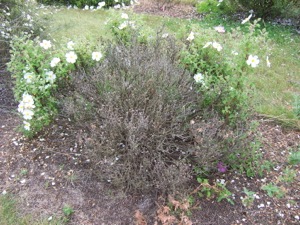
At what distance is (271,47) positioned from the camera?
5.61 m

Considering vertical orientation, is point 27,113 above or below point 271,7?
above

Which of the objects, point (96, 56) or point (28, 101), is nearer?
point (28, 101)

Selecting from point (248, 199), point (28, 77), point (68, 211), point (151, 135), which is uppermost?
point (28, 77)

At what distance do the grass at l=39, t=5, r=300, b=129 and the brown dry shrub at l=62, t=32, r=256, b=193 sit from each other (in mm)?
618

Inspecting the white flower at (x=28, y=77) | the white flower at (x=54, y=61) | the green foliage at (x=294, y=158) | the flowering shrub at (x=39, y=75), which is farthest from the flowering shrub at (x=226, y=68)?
the white flower at (x=28, y=77)

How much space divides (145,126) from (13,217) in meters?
1.26

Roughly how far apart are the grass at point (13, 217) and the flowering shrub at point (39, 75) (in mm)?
638

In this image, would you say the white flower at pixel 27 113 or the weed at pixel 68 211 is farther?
the white flower at pixel 27 113

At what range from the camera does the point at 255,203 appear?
2510 mm

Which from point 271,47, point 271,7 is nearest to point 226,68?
point 271,47

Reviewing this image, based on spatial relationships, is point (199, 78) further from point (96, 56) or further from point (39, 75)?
point (39, 75)

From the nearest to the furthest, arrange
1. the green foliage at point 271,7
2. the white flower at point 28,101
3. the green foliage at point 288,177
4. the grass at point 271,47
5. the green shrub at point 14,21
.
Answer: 1. the green foliage at point 288,177
2. the white flower at point 28,101
3. the grass at point 271,47
4. the green shrub at point 14,21
5. the green foliage at point 271,7

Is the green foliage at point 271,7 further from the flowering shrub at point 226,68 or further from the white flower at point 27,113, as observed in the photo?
the white flower at point 27,113

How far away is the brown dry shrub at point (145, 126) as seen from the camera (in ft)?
8.07
